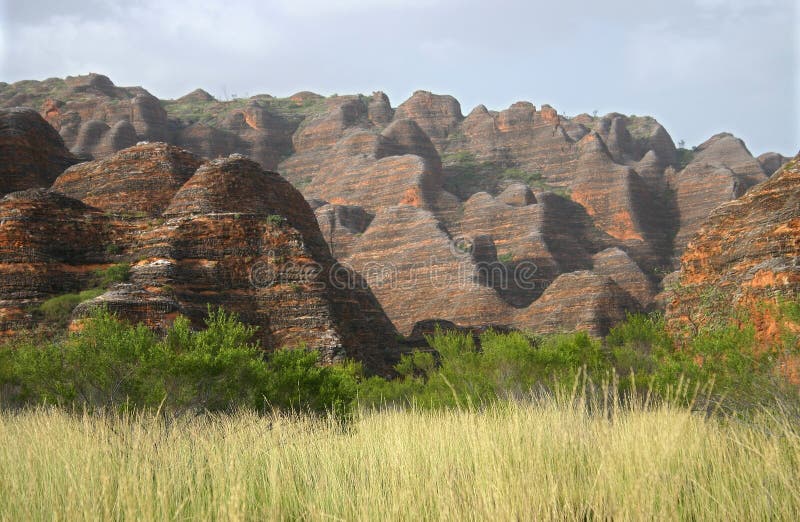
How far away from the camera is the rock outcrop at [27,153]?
147ft

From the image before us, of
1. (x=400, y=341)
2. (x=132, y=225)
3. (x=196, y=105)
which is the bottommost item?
(x=400, y=341)

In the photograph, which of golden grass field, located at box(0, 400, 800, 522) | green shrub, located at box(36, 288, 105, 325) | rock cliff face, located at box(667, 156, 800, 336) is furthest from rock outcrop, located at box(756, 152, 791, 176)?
golden grass field, located at box(0, 400, 800, 522)

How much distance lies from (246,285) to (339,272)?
6.12 meters

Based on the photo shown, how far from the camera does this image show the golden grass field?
5.57m

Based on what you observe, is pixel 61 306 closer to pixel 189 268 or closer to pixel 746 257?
pixel 189 268

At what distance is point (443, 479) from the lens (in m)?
6.62

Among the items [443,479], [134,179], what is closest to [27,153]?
[134,179]

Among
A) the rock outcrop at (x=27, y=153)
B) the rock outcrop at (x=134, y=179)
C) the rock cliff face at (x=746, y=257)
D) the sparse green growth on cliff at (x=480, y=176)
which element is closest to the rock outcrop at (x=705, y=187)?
the sparse green growth on cliff at (x=480, y=176)

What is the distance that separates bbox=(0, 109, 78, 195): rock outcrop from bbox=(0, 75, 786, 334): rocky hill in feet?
3.10

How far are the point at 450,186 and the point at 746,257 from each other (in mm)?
74303

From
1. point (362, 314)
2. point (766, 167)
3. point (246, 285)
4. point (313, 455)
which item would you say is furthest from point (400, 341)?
point (766, 167)

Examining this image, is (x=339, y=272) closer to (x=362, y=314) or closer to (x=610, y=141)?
(x=362, y=314)

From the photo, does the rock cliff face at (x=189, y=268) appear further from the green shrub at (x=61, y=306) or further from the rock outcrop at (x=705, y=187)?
the rock outcrop at (x=705, y=187)

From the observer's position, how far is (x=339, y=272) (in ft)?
115
